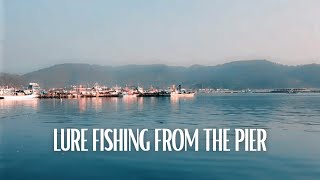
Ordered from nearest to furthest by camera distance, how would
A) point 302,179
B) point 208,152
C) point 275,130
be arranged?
point 302,179 → point 208,152 → point 275,130

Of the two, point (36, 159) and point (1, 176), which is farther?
point (36, 159)

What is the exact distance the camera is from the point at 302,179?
1764cm

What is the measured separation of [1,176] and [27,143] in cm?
1075

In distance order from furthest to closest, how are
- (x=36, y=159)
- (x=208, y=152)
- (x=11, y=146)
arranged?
1. (x=11, y=146)
2. (x=208, y=152)
3. (x=36, y=159)

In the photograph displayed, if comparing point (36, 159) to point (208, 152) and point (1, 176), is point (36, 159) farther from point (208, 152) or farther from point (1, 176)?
point (208, 152)

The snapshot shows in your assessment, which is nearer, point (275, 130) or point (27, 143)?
point (27, 143)

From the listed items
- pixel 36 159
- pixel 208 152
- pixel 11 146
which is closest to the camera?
pixel 36 159

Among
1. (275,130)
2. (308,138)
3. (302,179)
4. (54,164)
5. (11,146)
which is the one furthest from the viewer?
(275,130)

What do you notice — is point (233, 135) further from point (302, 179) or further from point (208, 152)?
point (302, 179)

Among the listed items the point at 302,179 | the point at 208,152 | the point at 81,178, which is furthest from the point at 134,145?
the point at 302,179

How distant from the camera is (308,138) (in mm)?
31188

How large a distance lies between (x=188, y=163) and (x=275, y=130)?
712 inches

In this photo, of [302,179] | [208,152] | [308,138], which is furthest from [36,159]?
[308,138]

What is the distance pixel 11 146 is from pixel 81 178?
11883 millimetres
